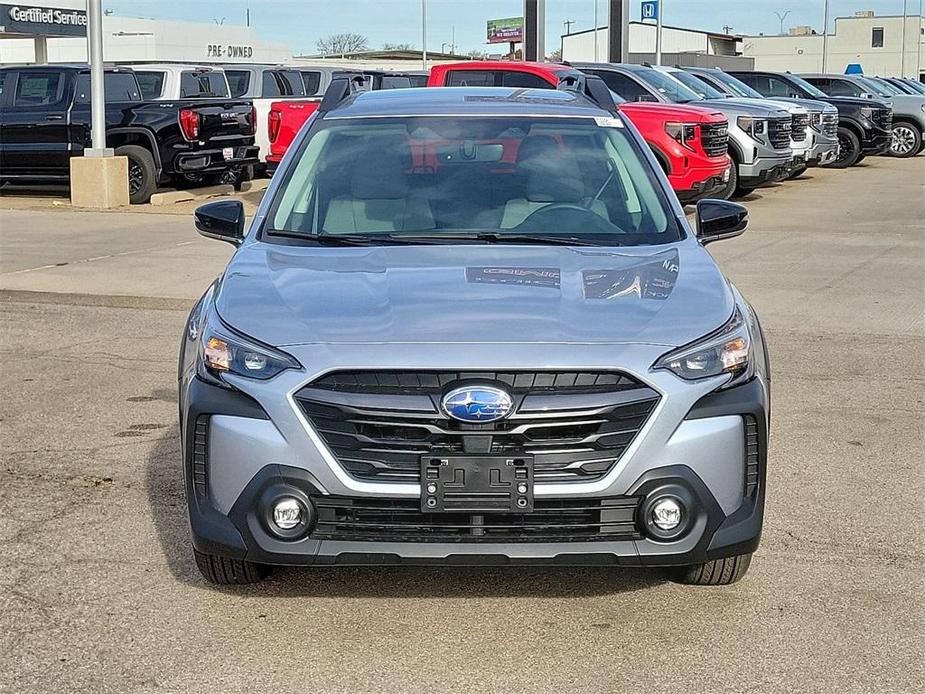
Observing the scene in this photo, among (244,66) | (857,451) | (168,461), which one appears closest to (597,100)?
(857,451)

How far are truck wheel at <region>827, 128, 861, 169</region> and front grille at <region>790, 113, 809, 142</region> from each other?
22.2 ft

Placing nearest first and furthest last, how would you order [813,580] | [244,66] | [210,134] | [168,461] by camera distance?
[813,580], [168,461], [210,134], [244,66]

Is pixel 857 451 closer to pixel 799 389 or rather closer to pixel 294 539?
pixel 799 389

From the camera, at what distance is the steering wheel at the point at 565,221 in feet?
17.1

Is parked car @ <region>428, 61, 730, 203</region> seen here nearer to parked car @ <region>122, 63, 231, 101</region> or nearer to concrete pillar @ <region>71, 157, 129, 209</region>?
parked car @ <region>122, 63, 231, 101</region>

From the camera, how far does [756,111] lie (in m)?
20.3

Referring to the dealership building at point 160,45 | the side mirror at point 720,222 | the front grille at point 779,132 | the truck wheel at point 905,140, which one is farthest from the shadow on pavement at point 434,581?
the dealership building at point 160,45

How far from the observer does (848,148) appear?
28750mm

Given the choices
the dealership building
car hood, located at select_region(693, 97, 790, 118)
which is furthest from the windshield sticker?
the dealership building

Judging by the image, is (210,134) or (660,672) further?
(210,134)

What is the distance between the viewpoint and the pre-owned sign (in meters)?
42.1

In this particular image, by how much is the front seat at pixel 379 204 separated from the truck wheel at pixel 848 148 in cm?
2452

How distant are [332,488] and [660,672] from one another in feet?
3.47

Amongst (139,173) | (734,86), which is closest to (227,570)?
(139,173)
